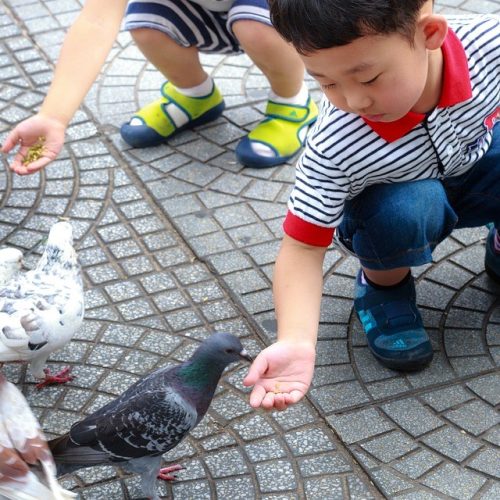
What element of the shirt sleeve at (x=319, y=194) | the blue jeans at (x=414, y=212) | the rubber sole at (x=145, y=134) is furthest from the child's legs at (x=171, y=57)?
the shirt sleeve at (x=319, y=194)

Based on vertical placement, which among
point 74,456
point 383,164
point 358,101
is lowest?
point 74,456

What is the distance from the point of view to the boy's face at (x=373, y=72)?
2.31 meters

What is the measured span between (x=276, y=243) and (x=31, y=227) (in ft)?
3.43

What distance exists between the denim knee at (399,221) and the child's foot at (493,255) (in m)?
0.39

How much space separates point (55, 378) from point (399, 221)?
1294 mm

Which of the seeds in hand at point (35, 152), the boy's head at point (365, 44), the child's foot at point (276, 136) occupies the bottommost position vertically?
the child's foot at point (276, 136)

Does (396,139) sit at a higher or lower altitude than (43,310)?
higher

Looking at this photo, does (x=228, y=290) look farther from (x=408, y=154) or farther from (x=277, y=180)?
(x=408, y=154)

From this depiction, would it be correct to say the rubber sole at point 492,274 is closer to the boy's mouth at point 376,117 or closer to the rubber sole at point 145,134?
the boy's mouth at point 376,117

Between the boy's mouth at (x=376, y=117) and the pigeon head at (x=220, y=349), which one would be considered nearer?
the boy's mouth at (x=376, y=117)

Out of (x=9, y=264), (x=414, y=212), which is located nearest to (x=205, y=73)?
(x=9, y=264)

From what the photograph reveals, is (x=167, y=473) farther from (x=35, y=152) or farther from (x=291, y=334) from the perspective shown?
(x=35, y=152)

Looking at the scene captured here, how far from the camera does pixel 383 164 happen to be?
9.39 feet

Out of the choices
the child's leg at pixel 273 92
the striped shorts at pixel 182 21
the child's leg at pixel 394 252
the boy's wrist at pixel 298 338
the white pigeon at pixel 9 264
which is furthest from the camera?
the striped shorts at pixel 182 21
